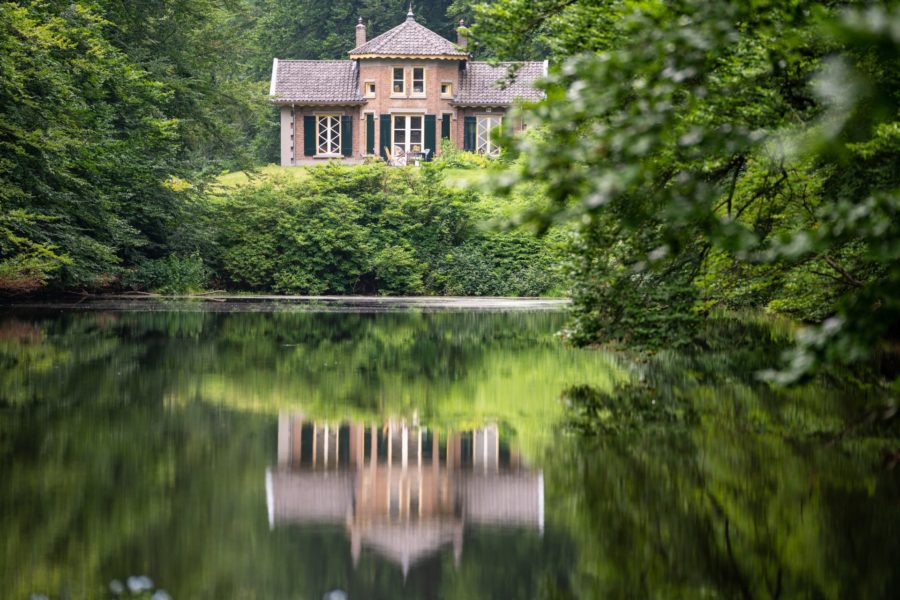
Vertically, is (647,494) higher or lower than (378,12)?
lower

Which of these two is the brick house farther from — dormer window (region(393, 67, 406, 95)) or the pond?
the pond

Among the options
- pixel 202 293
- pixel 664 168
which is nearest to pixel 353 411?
pixel 664 168

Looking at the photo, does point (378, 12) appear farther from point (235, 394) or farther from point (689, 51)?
point (689, 51)

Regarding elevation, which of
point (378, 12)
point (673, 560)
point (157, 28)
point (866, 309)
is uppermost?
point (378, 12)

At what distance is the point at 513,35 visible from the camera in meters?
14.7

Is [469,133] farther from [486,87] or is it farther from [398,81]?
[398,81]

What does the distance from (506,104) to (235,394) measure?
4590 centimetres

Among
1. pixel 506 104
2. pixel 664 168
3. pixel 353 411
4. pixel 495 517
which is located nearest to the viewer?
pixel 495 517

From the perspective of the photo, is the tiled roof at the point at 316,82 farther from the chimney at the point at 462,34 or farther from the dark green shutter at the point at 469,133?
the chimney at the point at 462,34

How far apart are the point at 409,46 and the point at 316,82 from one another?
5.11 metres

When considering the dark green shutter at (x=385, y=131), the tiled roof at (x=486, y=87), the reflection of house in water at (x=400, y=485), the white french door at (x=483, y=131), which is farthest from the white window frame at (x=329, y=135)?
the reflection of house in water at (x=400, y=485)

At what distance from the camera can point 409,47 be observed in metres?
60.0

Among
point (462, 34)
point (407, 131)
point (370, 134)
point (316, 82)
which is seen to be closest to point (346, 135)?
point (370, 134)

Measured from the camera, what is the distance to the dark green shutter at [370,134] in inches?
2395
